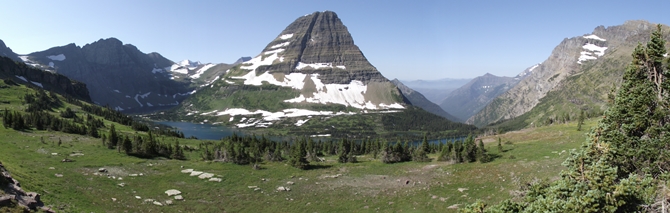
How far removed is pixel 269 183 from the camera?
172 feet


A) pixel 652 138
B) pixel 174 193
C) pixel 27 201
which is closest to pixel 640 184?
pixel 652 138

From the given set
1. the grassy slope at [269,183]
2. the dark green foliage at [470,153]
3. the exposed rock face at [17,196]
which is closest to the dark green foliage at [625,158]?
the grassy slope at [269,183]

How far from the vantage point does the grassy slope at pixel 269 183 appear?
122ft

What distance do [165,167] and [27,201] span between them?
116ft

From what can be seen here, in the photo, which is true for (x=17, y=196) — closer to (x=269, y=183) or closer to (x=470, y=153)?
(x=269, y=183)

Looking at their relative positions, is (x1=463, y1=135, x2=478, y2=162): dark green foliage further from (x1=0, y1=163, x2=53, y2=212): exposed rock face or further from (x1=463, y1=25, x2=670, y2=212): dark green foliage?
(x1=0, y1=163, x2=53, y2=212): exposed rock face

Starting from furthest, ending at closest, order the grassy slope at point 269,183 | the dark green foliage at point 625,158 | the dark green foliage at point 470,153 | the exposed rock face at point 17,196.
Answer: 1. the dark green foliage at point 470,153
2. the grassy slope at point 269,183
3. the exposed rock face at point 17,196
4. the dark green foliage at point 625,158

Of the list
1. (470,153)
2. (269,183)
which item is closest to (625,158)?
(470,153)

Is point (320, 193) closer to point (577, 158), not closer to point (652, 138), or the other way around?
point (577, 158)

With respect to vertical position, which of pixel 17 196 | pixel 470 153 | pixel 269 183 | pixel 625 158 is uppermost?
pixel 625 158

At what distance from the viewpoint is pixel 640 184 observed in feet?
53.8

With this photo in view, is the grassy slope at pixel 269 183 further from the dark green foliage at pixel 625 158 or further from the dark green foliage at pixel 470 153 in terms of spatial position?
the dark green foliage at pixel 625 158

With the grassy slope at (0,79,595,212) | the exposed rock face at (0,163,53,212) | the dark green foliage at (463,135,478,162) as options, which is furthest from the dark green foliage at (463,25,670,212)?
the dark green foliage at (463,135,478,162)

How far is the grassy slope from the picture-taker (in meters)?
37.2
